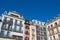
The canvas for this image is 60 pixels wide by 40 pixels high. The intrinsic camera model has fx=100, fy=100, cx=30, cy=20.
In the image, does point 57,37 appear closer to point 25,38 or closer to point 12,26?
point 25,38

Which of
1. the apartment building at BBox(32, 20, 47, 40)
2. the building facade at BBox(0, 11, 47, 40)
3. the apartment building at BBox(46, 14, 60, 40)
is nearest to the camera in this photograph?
the building facade at BBox(0, 11, 47, 40)

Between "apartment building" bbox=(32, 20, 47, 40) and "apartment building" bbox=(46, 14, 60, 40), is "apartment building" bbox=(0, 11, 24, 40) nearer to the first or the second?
"apartment building" bbox=(32, 20, 47, 40)

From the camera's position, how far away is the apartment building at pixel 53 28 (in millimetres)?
43628

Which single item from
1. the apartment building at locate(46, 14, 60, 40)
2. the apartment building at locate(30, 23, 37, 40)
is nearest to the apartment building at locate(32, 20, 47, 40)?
the apartment building at locate(30, 23, 37, 40)

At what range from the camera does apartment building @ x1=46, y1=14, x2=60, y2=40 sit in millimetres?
43628

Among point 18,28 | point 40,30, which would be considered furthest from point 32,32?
point 18,28

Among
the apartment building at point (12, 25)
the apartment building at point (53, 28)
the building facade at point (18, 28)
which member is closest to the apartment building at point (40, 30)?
the building facade at point (18, 28)

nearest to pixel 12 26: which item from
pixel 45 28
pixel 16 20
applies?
pixel 16 20

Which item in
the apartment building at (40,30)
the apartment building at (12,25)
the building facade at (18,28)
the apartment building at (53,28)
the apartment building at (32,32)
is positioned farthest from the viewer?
the apartment building at (40,30)

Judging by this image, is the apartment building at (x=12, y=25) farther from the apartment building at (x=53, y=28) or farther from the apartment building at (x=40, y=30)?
the apartment building at (x=53, y=28)

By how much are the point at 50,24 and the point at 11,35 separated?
2056 centimetres

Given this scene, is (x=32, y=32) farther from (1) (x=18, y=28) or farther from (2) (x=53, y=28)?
(2) (x=53, y=28)

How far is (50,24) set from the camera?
161ft

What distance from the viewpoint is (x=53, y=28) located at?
46.4 meters
